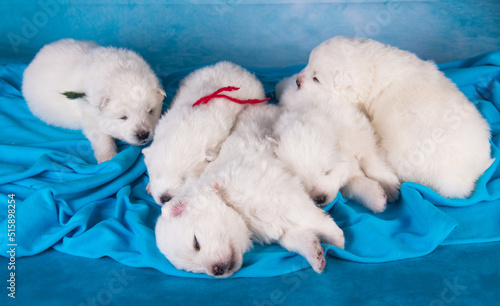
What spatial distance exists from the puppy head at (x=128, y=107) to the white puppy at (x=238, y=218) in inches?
44.8

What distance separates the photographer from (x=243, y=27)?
25.2ft

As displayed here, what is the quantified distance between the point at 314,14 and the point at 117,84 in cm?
489

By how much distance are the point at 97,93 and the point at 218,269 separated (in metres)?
2.19

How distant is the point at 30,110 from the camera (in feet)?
15.9

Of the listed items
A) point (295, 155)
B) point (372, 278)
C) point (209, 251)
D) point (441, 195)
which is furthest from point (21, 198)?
point (441, 195)

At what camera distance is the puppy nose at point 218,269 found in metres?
2.59

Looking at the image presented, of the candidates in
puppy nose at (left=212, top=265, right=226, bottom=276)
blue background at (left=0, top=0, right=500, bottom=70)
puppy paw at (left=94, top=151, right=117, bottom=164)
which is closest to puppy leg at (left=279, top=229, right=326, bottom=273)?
puppy nose at (left=212, top=265, right=226, bottom=276)

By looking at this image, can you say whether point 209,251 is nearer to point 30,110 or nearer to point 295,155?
point 295,155

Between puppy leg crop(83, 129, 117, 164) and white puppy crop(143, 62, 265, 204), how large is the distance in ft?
2.48

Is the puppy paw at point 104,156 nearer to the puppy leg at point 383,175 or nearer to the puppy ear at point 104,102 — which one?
the puppy ear at point 104,102

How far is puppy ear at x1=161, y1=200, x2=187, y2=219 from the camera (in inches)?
106

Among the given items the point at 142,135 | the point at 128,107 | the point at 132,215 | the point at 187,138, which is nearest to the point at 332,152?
the point at 187,138

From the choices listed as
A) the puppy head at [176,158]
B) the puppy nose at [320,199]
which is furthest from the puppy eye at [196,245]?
the puppy nose at [320,199]

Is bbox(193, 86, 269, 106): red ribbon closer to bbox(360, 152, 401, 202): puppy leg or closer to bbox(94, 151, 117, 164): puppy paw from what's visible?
bbox(94, 151, 117, 164): puppy paw
